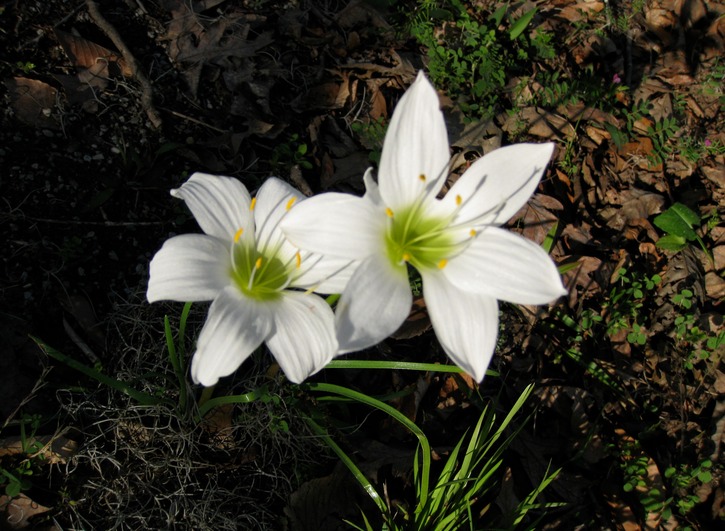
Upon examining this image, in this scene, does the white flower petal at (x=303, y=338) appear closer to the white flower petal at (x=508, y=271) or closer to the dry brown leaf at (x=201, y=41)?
the white flower petal at (x=508, y=271)

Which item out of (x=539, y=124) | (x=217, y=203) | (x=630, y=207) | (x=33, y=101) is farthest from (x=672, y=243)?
(x=33, y=101)

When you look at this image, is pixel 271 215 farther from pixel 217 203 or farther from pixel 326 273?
pixel 326 273

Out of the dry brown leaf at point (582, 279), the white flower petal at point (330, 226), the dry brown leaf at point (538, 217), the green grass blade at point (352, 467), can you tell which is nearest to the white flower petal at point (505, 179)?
the white flower petal at point (330, 226)

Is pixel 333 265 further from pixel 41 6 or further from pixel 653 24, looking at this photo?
pixel 653 24

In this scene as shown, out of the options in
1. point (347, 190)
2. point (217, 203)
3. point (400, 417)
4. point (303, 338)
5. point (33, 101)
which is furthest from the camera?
point (347, 190)

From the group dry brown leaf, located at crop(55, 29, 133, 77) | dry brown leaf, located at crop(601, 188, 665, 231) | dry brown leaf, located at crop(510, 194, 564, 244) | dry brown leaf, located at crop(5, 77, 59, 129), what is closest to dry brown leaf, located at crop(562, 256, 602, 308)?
dry brown leaf, located at crop(510, 194, 564, 244)

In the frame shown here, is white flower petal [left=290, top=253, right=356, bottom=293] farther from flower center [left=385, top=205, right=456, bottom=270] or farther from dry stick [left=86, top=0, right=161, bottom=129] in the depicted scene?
dry stick [left=86, top=0, right=161, bottom=129]

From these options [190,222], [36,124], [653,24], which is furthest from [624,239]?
[36,124]
